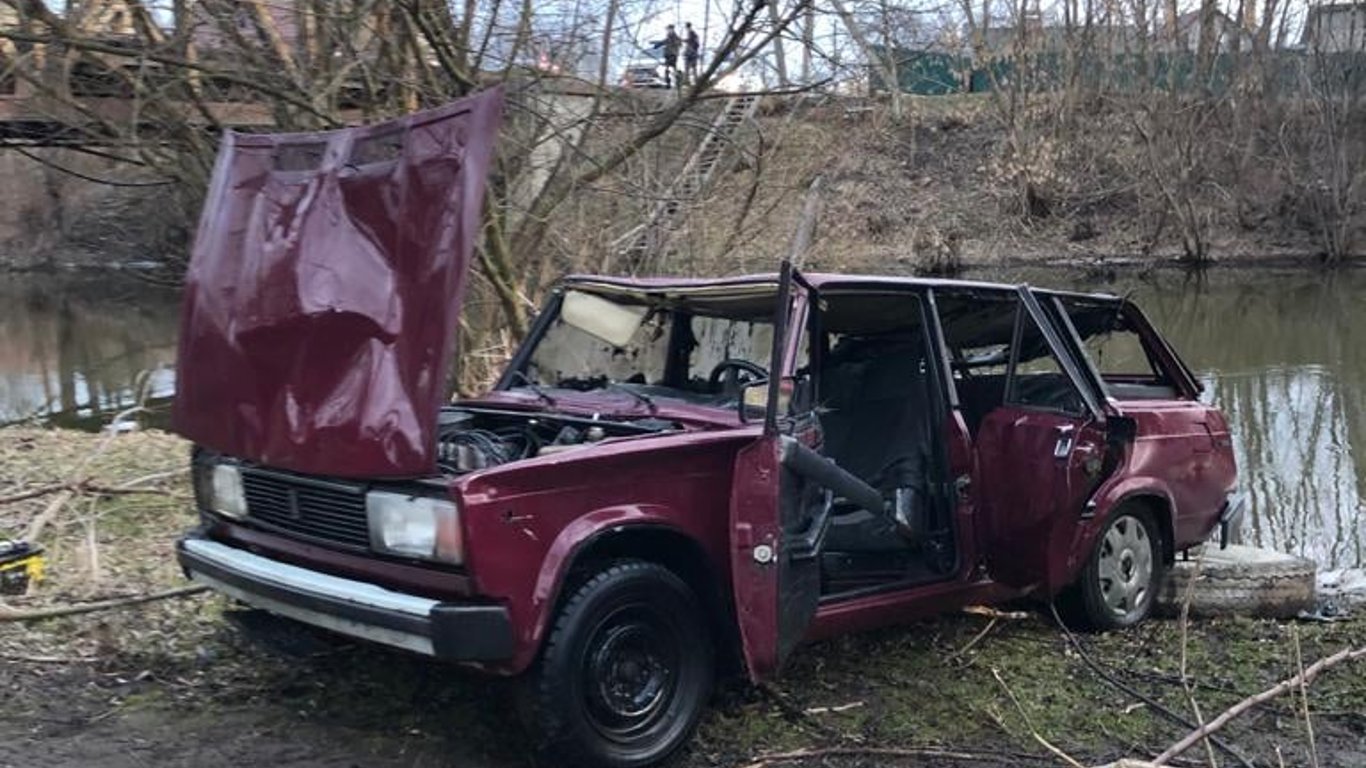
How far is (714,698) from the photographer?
518cm

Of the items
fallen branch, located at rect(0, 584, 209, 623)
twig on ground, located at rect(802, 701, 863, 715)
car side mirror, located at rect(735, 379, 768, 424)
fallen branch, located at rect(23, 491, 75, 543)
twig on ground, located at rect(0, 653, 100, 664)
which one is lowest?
twig on ground, located at rect(802, 701, 863, 715)

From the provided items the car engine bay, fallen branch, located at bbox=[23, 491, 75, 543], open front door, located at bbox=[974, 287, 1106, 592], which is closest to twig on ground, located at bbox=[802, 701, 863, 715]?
open front door, located at bbox=[974, 287, 1106, 592]

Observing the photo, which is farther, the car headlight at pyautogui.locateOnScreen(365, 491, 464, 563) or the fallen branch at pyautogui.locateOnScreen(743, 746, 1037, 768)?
the fallen branch at pyautogui.locateOnScreen(743, 746, 1037, 768)

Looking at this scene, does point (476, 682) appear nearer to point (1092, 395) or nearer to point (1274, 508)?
point (1092, 395)

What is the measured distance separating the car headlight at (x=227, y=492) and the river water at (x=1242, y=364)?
8.36 metres

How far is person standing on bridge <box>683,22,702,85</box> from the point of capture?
404 inches

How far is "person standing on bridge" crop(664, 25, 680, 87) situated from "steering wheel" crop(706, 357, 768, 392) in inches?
207

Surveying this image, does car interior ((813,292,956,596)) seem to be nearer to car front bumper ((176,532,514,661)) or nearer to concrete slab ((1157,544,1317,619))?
car front bumper ((176,532,514,661))

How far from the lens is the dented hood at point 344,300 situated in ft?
14.0

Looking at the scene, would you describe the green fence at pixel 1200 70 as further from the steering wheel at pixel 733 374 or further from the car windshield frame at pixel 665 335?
the steering wheel at pixel 733 374

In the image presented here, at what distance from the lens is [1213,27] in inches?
1417

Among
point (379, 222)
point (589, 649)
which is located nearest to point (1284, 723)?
point (589, 649)

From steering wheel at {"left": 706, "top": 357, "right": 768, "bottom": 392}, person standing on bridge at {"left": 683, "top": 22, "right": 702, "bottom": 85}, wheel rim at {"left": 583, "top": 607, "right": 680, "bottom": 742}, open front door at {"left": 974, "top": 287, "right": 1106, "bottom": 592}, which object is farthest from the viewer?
person standing on bridge at {"left": 683, "top": 22, "right": 702, "bottom": 85}

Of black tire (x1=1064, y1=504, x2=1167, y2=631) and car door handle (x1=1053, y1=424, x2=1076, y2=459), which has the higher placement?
car door handle (x1=1053, y1=424, x2=1076, y2=459)
